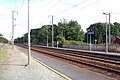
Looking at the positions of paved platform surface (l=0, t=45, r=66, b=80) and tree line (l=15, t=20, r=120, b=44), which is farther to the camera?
tree line (l=15, t=20, r=120, b=44)

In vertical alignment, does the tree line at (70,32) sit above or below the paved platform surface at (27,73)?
above

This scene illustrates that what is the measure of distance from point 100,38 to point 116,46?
3739 inches

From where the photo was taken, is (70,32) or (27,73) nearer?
(27,73)

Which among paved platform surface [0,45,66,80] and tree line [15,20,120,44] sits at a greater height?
tree line [15,20,120,44]

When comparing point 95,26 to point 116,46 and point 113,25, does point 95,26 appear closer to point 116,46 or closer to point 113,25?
point 113,25

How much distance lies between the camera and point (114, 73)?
18.5 meters

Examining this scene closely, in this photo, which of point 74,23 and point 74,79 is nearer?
point 74,79

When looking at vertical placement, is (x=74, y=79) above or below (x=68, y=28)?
below

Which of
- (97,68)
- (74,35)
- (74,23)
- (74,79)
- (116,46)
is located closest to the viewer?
(74,79)

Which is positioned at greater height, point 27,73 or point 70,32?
point 70,32

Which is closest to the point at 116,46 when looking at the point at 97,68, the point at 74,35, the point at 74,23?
the point at 97,68

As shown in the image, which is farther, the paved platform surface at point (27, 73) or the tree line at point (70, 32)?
the tree line at point (70, 32)

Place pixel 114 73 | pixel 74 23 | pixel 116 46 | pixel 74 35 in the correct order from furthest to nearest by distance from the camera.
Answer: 1. pixel 74 23
2. pixel 74 35
3. pixel 116 46
4. pixel 114 73

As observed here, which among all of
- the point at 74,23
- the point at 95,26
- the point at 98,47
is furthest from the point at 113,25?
the point at 98,47
